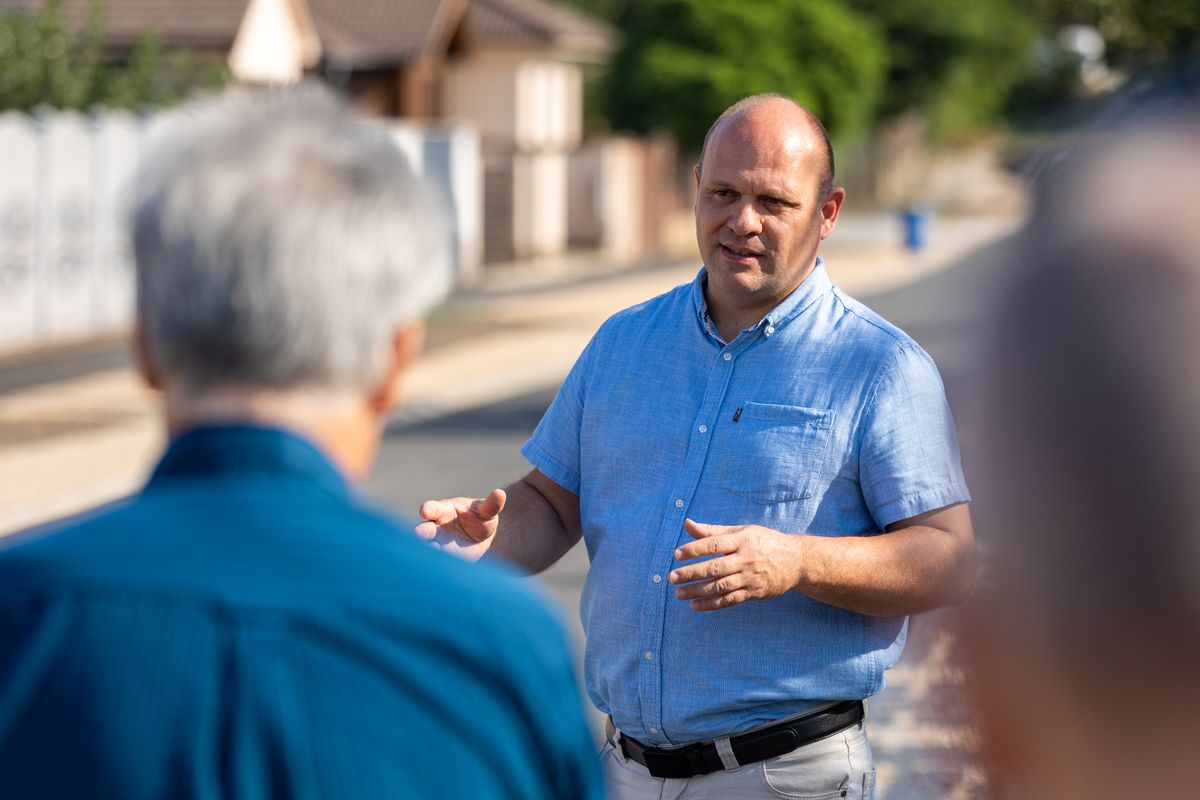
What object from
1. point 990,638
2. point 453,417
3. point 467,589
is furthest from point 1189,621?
point 453,417

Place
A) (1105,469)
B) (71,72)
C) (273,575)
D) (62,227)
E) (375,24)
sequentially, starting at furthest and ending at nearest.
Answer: (375,24) < (71,72) < (62,227) < (273,575) < (1105,469)

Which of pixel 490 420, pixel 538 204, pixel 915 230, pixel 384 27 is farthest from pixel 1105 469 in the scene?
pixel 915 230

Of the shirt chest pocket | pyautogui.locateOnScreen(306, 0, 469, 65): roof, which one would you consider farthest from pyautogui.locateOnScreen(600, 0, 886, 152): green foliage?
the shirt chest pocket

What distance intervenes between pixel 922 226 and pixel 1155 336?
34680mm

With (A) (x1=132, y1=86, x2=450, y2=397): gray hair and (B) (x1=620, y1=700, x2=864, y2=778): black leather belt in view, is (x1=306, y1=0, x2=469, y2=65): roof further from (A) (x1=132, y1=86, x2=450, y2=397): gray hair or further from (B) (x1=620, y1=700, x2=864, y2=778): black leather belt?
(A) (x1=132, y1=86, x2=450, y2=397): gray hair

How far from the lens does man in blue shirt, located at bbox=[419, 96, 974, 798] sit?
3.28 m

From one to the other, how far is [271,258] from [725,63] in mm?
37189

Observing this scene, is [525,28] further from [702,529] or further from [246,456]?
[246,456]

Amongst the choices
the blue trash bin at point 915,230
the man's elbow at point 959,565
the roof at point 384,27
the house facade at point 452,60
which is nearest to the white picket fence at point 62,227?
the house facade at point 452,60

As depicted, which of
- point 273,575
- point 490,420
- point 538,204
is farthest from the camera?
point 538,204

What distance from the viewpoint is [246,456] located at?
1.71m

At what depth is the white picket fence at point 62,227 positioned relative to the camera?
64.6 ft

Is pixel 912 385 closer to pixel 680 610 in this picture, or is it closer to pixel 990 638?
pixel 680 610

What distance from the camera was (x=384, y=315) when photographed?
A: 1.78m
